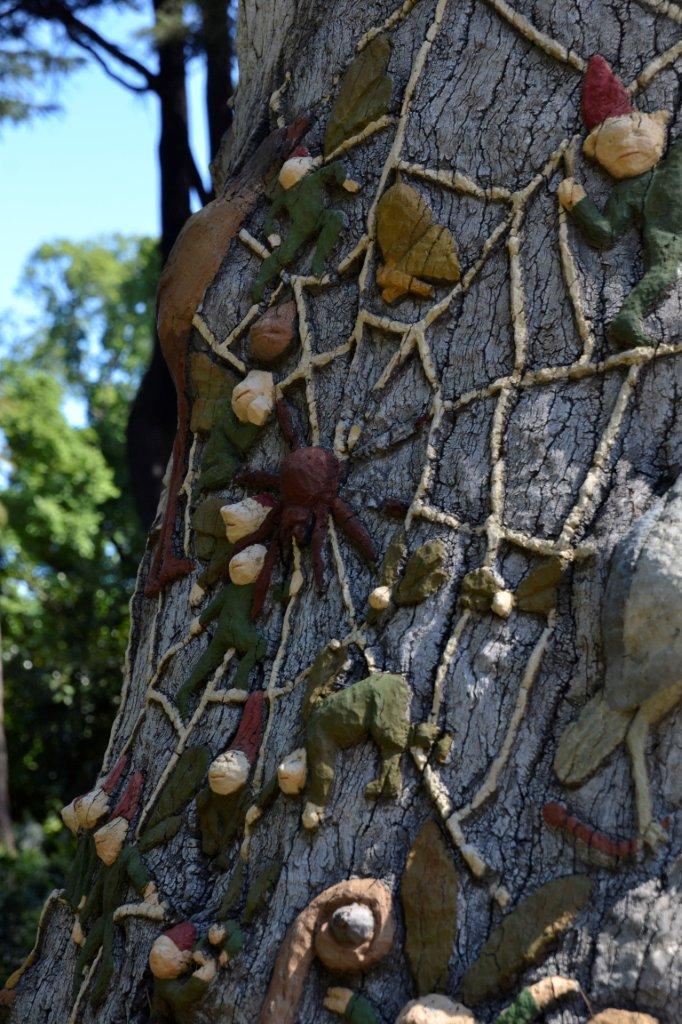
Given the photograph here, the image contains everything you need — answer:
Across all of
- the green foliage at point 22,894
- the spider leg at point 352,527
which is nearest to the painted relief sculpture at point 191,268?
the spider leg at point 352,527

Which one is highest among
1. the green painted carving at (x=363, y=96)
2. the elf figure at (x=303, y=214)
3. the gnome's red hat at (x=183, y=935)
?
the green painted carving at (x=363, y=96)

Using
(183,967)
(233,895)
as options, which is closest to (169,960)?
(183,967)

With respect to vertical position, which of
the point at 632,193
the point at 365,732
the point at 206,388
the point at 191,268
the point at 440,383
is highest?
the point at 191,268

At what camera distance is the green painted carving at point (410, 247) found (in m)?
2.68

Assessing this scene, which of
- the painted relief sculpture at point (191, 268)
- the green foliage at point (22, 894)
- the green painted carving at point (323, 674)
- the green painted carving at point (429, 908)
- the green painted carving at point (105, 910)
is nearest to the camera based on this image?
the green painted carving at point (429, 908)

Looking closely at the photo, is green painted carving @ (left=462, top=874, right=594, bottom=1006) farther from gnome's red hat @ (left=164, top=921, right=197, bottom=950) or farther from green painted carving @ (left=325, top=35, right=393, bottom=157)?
green painted carving @ (left=325, top=35, right=393, bottom=157)

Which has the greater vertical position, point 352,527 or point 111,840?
point 352,527

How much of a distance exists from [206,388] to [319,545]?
28.6 inches

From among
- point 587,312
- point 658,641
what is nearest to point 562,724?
point 658,641

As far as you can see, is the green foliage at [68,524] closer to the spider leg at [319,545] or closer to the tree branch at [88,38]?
the tree branch at [88,38]

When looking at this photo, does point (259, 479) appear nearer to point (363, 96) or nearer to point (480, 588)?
point (480, 588)

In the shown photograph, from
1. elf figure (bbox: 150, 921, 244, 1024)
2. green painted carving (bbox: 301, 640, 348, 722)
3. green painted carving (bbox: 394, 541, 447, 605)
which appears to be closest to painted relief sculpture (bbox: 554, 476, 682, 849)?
green painted carving (bbox: 394, 541, 447, 605)

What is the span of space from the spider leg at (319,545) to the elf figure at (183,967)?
745 mm

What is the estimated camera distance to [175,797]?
2537 millimetres
